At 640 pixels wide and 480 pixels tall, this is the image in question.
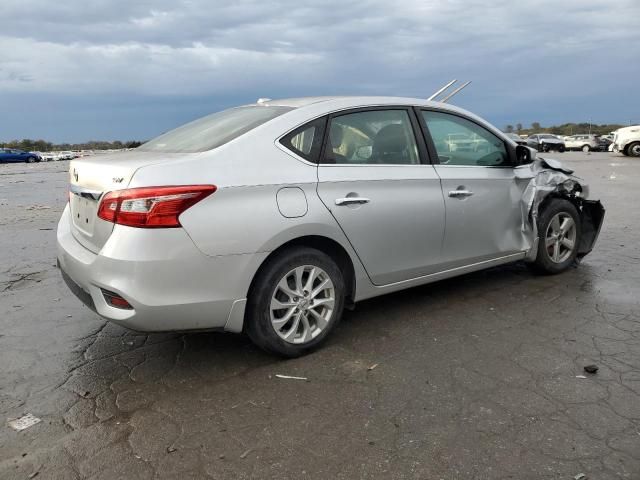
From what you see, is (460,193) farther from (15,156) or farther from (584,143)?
(15,156)

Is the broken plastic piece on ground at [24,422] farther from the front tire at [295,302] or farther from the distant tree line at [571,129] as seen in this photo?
the distant tree line at [571,129]

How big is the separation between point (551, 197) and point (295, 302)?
10.1 ft

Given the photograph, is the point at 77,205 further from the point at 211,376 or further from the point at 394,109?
the point at 394,109

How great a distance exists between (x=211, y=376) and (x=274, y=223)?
3.43 ft

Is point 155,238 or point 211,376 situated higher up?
point 155,238

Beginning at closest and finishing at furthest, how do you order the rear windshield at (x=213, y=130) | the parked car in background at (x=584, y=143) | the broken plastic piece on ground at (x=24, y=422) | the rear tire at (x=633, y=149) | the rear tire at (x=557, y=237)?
the broken plastic piece on ground at (x=24, y=422) < the rear windshield at (x=213, y=130) < the rear tire at (x=557, y=237) < the rear tire at (x=633, y=149) < the parked car in background at (x=584, y=143)

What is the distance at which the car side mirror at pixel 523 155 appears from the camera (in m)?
5.16

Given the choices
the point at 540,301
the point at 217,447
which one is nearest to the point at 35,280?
the point at 217,447

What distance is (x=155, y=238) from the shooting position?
3139 millimetres

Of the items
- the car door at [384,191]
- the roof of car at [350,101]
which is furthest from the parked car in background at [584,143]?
the car door at [384,191]

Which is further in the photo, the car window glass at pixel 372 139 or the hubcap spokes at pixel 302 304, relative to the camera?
the car window glass at pixel 372 139

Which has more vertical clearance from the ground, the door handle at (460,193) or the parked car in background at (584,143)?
the door handle at (460,193)

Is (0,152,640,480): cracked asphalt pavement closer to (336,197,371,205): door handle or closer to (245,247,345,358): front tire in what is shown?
(245,247,345,358): front tire

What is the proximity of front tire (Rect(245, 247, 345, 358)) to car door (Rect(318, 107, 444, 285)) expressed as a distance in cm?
31
